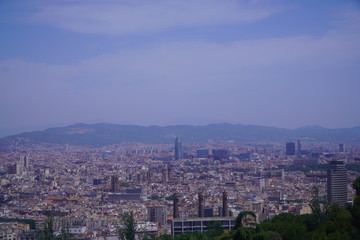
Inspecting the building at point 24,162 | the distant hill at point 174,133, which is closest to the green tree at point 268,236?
the building at point 24,162

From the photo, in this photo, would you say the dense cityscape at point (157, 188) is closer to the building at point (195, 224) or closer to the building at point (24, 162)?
the building at point (195, 224)

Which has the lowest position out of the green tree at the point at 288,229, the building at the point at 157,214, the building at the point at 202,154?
the building at the point at 157,214

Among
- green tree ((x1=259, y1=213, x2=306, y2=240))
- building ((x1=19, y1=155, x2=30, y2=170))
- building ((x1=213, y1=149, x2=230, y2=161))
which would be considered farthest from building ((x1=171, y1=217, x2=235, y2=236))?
building ((x1=213, y1=149, x2=230, y2=161))

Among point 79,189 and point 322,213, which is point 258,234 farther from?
point 79,189

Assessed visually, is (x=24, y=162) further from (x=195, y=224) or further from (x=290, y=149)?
(x=195, y=224)

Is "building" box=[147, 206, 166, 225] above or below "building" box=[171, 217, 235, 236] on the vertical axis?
below

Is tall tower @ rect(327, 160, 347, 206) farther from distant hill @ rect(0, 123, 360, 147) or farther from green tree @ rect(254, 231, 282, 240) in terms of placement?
distant hill @ rect(0, 123, 360, 147)
